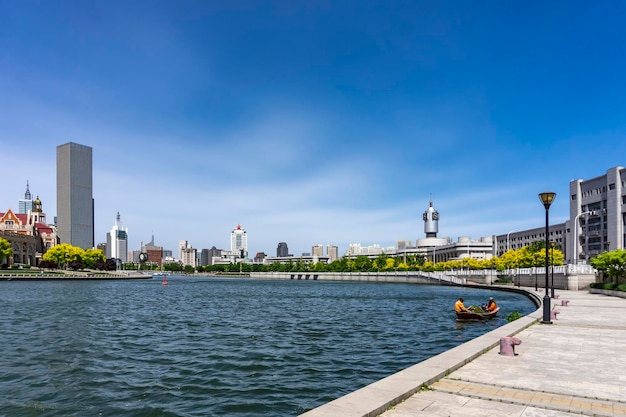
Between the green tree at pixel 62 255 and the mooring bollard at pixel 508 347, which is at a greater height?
the mooring bollard at pixel 508 347

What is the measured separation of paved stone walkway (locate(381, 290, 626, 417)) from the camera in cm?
991

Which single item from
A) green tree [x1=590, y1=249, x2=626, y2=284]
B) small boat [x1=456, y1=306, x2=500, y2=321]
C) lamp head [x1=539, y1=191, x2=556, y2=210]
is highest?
lamp head [x1=539, y1=191, x2=556, y2=210]

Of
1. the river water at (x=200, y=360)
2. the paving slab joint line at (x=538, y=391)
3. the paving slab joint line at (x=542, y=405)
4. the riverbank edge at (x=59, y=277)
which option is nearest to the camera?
the paving slab joint line at (x=542, y=405)

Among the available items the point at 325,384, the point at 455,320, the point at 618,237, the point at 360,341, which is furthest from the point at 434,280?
the point at 325,384

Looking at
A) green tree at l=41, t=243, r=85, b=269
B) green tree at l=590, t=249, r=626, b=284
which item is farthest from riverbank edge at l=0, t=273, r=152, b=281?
green tree at l=590, t=249, r=626, b=284

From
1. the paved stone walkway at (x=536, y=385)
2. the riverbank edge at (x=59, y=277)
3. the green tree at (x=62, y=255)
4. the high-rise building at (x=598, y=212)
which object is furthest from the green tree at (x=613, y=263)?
the green tree at (x=62, y=255)

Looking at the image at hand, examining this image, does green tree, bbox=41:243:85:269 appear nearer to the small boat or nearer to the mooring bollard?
the small boat

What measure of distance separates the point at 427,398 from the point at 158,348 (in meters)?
19.0

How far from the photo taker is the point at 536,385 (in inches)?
472

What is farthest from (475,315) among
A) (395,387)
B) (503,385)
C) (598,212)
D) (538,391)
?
(598,212)

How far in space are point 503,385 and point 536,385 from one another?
2.98ft

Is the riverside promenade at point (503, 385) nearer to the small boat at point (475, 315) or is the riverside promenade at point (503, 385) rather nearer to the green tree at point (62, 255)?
the small boat at point (475, 315)

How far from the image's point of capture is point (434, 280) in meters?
137

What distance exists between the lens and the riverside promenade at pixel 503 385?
9.78m
